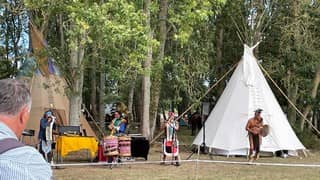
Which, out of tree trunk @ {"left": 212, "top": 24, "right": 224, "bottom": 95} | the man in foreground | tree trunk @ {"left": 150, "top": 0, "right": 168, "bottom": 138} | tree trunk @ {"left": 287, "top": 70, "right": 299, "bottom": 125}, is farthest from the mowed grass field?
tree trunk @ {"left": 212, "top": 24, "right": 224, "bottom": 95}

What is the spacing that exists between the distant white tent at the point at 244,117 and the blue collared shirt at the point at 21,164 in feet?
53.9

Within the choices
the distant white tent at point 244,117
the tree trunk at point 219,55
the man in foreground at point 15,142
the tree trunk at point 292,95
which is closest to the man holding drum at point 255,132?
the distant white tent at point 244,117

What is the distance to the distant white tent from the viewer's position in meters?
18.2

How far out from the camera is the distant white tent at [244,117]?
1825 cm

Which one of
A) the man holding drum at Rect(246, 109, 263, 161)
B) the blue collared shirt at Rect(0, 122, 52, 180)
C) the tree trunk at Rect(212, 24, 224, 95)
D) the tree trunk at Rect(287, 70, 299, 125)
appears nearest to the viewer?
the blue collared shirt at Rect(0, 122, 52, 180)

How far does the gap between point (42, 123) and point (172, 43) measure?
11.9 meters

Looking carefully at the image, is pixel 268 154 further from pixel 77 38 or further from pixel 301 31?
pixel 77 38

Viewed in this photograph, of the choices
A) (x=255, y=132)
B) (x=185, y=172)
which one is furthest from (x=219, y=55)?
(x=185, y=172)

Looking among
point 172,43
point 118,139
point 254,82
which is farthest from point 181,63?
point 118,139

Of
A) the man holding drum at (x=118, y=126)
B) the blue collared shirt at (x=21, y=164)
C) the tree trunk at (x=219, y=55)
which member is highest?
the tree trunk at (x=219, y=55)

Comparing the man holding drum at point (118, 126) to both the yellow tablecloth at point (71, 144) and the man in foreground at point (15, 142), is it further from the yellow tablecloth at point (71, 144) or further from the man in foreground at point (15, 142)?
the man in foreground at point (15, 142)

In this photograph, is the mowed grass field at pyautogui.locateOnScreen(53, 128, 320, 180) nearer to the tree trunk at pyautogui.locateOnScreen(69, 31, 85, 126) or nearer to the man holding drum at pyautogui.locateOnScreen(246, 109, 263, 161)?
the man holding drum at pyautogui.locateOnScreen(246, 109, 263, 161)

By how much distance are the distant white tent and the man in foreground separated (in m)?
16.3

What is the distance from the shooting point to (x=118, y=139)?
14.1 metres
